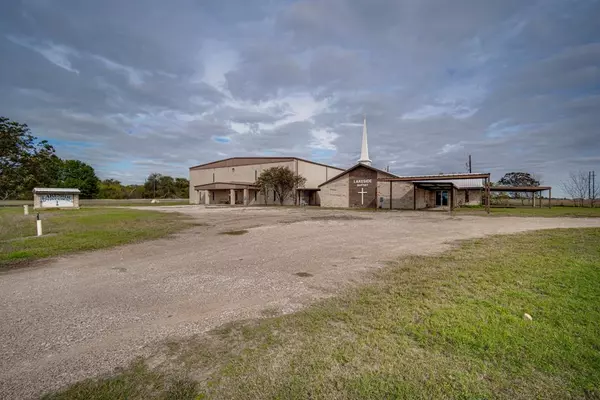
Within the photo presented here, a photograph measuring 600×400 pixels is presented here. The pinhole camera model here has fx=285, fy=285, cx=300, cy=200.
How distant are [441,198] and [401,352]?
1767 inches

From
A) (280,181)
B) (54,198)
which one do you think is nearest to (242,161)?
(280,181)

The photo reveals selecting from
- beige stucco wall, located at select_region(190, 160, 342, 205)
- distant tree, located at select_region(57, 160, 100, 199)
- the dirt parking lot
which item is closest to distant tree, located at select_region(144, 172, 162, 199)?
distant tree, located at select_region(57, 160, 100, 199)

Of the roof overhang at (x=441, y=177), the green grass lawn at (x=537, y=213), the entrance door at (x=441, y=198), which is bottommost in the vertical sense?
the green grass lawn at (x=537, y=213)

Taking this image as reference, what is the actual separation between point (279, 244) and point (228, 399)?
24.3ft

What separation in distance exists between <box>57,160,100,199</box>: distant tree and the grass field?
91.3m

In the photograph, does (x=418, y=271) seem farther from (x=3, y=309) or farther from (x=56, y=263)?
(x=56, y=263)

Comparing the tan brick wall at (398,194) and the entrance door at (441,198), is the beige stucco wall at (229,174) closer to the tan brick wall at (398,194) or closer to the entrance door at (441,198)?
the tan brick wall at (398,194)

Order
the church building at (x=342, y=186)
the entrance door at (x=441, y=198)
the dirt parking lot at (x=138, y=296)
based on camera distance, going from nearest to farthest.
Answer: the dirt parking lot at (x=138, y=296) → the church building at (x=342, y=186) → the entrance door at (x=441, y=198)

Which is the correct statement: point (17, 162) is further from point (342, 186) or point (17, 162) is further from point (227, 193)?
point (342, 186)

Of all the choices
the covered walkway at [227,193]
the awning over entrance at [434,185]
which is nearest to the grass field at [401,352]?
the awning over entrance at [434,185]

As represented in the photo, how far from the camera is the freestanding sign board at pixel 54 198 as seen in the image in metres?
33.6

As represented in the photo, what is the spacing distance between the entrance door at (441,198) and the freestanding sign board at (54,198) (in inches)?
1950

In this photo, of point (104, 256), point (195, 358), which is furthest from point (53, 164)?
point (195, 358)

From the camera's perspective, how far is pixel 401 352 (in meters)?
2.88
